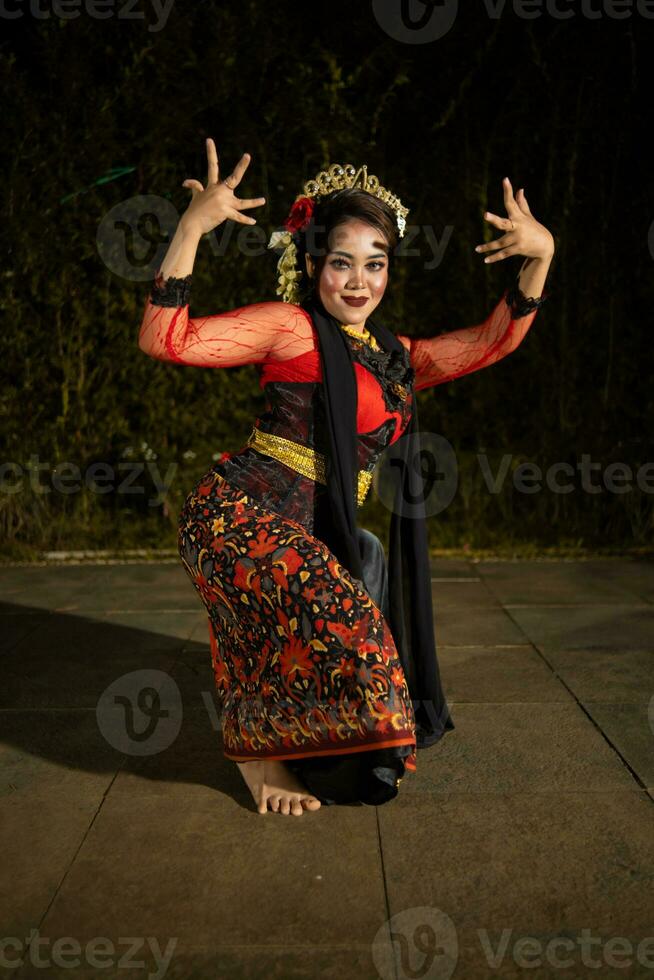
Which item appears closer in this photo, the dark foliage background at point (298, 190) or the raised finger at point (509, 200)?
the raised finger at point (509, 200)

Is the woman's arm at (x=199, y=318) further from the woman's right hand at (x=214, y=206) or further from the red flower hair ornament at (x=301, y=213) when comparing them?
the red flower hair ornament at (x=301, y=213)

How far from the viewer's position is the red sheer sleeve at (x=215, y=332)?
271cm

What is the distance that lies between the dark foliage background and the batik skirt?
392 cm

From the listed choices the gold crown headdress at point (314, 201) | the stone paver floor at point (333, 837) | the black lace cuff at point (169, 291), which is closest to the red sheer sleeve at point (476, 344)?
the gold crown headdress at point (314, 201)

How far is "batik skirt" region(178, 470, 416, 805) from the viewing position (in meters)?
2.66

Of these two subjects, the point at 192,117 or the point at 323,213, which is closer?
the point at 323,213

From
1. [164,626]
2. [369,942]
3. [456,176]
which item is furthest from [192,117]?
[369,942]

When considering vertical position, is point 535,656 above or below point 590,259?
below

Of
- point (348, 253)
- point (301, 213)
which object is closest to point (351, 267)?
point (348, 253)

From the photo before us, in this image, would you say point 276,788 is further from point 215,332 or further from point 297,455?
point 215,332

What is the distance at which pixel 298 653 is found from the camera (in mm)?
2732

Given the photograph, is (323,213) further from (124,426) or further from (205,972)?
(124,426)

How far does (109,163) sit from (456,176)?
2.22 meters

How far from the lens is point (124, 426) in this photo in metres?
6.77
